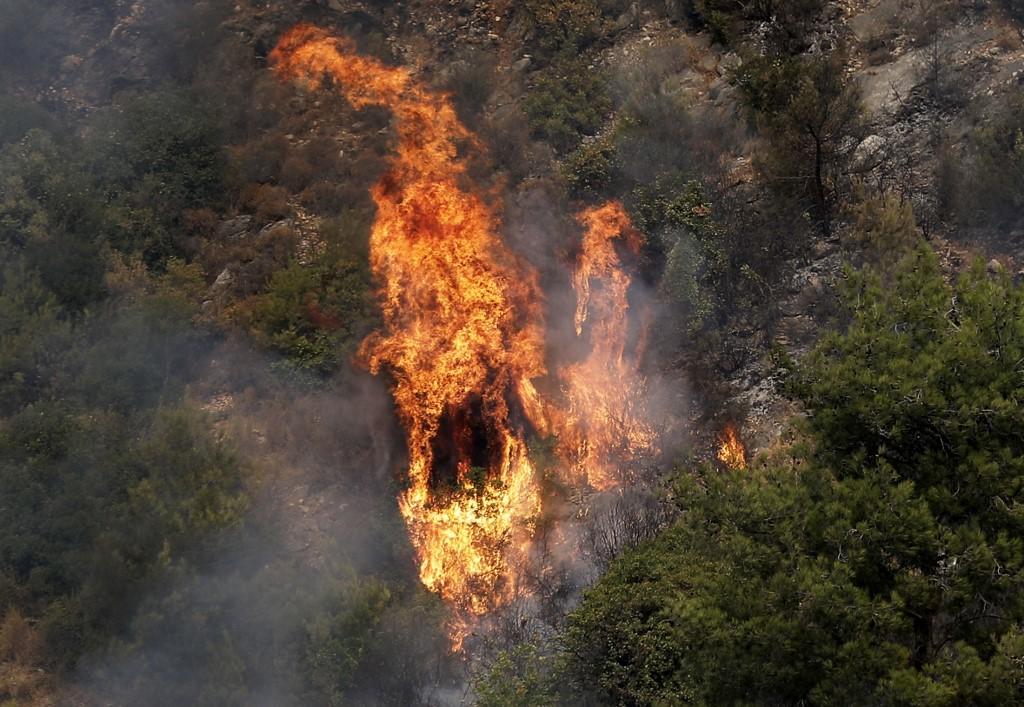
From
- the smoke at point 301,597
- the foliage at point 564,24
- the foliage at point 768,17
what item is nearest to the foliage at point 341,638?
the smoke at point 301,597

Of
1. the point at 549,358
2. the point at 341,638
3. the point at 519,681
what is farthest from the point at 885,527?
the point at 549,358

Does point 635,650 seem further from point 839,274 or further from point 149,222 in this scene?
point 149,222

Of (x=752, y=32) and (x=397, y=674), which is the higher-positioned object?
(x=752, y=32)

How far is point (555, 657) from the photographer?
1489cm

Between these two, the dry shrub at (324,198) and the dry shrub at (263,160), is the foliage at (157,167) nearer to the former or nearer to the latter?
the dry shrub at (263,160)

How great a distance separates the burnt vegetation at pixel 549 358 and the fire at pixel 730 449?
217 millimetres

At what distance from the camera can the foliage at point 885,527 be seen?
10.2 m

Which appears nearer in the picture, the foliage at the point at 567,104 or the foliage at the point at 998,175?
the foliage at the point at 998,175

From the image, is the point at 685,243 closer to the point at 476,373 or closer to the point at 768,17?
the point at 476,373

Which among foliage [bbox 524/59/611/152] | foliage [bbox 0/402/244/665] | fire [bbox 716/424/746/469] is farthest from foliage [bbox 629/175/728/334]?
foliage [bbox 0/402/244/665]

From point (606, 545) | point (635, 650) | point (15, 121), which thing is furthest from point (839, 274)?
point (15, 121)

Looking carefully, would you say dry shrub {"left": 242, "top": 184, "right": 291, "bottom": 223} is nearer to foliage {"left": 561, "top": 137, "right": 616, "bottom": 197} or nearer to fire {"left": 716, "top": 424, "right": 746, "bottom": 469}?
foliage {"left": 561, "top": 137, "right": 616, "bottom": 197}

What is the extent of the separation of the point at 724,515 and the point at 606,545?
19.0 ft

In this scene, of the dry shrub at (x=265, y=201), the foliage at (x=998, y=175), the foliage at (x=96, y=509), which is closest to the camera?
the foliage at (x=96, y=509)
